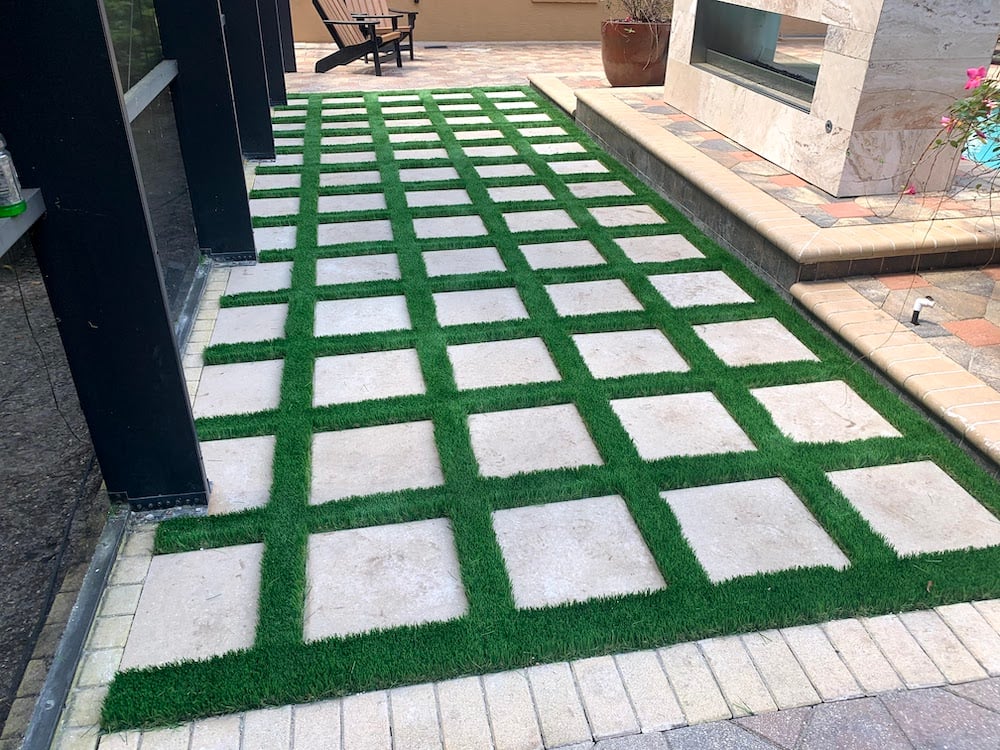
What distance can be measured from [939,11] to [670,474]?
2.95 m

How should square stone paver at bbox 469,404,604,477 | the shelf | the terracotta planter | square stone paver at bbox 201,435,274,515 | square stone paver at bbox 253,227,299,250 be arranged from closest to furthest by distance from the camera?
the shelf → square stone paver at bbox 201,435,274,515 → square stone paver at bbox 469,404,604,477 → square stone paver at bbox 253,227,299,250 → the terracotta planter

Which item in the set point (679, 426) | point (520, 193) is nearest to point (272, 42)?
point (520, 193)

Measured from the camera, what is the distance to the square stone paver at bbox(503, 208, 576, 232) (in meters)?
4.38

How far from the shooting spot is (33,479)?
2.40 metres

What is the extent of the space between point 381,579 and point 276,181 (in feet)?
13.0

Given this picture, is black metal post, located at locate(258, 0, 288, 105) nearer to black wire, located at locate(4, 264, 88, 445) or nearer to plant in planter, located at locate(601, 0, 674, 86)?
plant in planter, located at locate(601, 0, 674, 86)

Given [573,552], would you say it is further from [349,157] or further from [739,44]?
[739,44]

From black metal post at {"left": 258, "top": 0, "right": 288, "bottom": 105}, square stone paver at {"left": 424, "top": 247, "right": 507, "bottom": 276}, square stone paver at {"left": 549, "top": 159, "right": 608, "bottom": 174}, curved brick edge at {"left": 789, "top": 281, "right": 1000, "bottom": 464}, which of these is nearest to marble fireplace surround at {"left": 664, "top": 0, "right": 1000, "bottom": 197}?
curved brick edge at {"left": 789, "top": 281, "right": 1000, "bottom": 464}

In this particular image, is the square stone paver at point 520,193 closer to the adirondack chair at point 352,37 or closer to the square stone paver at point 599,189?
the square stone paver at point 599,189

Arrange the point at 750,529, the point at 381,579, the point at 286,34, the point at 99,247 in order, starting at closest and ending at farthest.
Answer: the point at 99,247 → the point at 381,579 → the point at 750,529 → the point at 286,34

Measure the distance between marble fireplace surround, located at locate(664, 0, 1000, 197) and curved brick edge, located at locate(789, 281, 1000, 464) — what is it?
2.56ft

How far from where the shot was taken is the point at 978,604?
6.42ft

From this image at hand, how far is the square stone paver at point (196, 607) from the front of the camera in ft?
5.92

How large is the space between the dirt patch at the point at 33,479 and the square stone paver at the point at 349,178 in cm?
247
